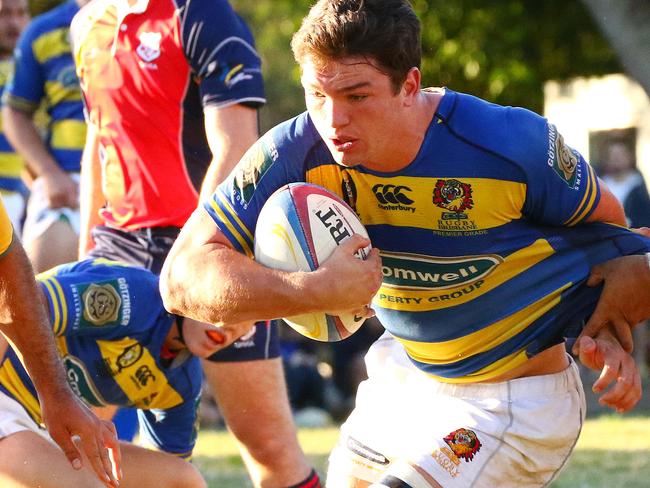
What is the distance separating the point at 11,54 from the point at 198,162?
4260 mm

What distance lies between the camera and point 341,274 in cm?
368

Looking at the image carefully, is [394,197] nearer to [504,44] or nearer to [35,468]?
[35,468]

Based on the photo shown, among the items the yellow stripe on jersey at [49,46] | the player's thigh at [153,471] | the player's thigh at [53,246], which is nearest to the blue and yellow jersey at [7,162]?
the yellow stripe on jersey at [49,46]

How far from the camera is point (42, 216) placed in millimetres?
7484

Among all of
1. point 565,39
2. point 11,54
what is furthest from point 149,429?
point 565,39

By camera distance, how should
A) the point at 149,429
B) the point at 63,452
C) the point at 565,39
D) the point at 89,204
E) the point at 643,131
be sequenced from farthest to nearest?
the point at 643,131 < the point at 565,39 < the point at 89,204 < the point at 149,429 < the point at 63,452

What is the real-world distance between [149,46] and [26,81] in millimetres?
2494

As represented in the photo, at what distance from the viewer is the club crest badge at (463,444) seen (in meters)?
4.10

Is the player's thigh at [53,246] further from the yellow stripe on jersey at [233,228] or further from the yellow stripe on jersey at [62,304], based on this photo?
the yellow stripe on jersey at [233,228]

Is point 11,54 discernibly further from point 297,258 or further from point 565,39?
point 565,39

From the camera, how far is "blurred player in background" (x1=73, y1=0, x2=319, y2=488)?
16.9 feet

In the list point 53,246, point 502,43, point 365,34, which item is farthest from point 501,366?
point 502,43

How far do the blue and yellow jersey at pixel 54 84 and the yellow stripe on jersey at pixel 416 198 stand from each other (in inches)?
152

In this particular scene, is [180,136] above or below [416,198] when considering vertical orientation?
below
